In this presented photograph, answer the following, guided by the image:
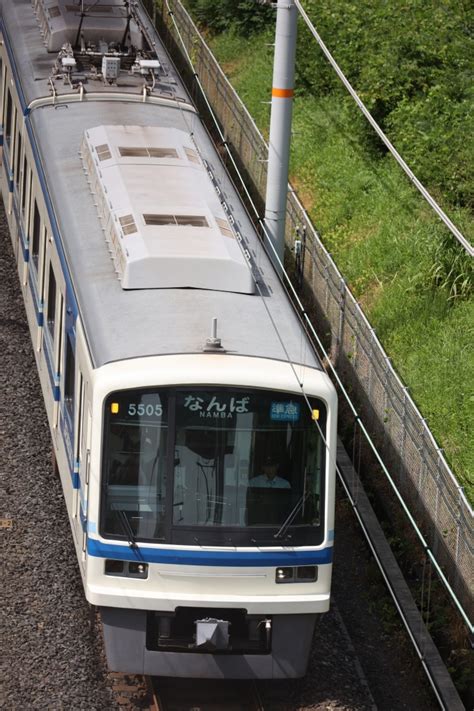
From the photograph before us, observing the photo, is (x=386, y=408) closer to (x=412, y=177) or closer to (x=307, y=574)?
(x=412, y=177)

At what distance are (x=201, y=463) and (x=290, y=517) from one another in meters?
0.76

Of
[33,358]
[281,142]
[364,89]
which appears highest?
[281,142]

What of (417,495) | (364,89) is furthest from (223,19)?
(417,495)

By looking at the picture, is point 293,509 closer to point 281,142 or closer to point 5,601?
point 5,601

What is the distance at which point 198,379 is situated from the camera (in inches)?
376

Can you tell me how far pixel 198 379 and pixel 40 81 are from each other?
704 cm

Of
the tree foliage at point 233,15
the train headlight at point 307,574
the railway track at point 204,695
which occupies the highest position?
the train headlight at point 307,574

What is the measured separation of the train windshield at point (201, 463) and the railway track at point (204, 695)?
4.92 ft

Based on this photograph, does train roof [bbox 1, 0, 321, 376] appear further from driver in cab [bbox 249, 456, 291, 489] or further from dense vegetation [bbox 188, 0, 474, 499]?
dense vegetation [bbox 188, 0, 474, 499]

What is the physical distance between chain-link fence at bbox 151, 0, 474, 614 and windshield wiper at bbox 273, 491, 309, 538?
78.9 inches

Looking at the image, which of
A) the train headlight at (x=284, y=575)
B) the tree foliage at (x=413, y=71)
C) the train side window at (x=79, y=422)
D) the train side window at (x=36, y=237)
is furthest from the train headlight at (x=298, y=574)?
the tree foliage at (x=413, y=71)

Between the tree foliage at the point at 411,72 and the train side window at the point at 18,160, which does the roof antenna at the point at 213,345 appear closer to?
the train side window at the point at 18,160

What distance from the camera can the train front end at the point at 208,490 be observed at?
31.7 feet

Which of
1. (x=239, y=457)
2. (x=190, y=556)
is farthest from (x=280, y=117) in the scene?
(x=190, y=556)
